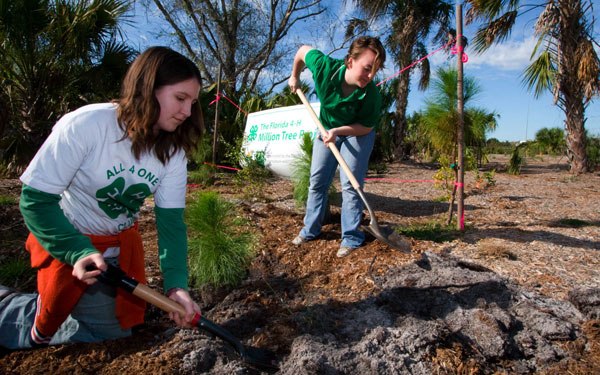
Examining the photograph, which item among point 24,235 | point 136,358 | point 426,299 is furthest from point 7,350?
point 426,299

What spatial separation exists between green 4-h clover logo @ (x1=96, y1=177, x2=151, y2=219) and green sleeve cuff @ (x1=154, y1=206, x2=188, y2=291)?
0.12 metres

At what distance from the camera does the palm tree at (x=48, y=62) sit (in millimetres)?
5422

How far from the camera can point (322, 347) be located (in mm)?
1652

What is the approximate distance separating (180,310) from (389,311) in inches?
42.9

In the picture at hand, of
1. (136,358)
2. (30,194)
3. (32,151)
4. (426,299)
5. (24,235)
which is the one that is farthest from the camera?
(32,151)

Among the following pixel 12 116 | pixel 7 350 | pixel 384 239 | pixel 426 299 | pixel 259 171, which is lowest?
pixel 7 350

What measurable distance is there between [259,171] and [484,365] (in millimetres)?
3887

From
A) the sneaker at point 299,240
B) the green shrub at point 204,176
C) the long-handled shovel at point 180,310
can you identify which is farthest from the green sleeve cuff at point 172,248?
the green shrub at point 204,176

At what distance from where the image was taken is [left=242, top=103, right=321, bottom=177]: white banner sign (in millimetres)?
5520

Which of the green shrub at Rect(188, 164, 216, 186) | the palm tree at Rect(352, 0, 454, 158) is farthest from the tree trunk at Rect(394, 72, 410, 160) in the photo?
the green shrub at Rect(188, 164, 216, 186)

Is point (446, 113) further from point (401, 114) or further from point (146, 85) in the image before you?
point (401, 114)

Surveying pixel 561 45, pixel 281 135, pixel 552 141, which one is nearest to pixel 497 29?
pixel 561 45

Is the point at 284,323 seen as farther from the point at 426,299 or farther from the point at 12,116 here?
the point at 12,116

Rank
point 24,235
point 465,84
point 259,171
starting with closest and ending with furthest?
point 24,235 < point 465,84 < point 259,171
